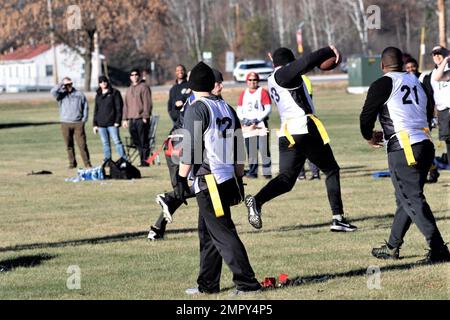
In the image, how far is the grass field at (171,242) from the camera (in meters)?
9.38

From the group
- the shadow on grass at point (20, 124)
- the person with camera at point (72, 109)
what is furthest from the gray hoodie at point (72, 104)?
the shadow on grass at point (20, 124)

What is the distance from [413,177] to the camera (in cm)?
1019

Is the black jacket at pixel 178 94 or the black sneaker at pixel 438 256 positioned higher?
the black jacket at pixel 178 94

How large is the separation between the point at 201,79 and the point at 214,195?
3.16 ft

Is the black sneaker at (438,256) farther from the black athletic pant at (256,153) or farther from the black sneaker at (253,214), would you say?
the black athletic pant at (256,153)

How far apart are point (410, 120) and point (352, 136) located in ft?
73.4

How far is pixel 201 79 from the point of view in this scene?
883cm

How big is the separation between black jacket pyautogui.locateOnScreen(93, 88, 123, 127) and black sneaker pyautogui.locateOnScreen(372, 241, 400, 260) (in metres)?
13.4

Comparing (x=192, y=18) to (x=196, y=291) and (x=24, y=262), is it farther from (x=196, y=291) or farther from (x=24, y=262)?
(x=196, y=291)

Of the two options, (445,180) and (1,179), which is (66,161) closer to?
(1,179)

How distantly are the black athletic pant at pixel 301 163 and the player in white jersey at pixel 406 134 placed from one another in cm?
228

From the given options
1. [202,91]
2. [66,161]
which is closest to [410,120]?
[202,91]
